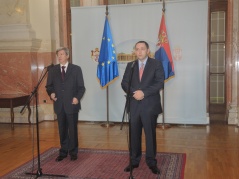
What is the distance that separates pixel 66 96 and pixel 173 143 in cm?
204

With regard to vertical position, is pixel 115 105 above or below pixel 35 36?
below

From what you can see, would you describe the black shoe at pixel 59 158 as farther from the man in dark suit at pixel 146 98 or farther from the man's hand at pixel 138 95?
the man's hand at pixel 138 95

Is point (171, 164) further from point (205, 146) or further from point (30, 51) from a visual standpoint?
point (30, 51)

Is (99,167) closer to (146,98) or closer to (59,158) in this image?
(59,158)

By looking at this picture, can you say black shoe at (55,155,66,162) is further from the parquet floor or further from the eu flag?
the eu flag

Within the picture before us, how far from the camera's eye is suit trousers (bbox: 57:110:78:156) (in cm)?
404

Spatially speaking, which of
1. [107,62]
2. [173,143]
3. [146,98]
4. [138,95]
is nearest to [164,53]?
[107,62]

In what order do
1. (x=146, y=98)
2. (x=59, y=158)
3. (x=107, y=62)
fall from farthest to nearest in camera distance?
(x=107, y=62), (x=59, y=158), (x=146, y=98)

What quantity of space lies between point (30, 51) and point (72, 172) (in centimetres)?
407

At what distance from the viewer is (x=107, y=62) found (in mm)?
6363

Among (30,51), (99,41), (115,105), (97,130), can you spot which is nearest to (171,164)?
(97,130)

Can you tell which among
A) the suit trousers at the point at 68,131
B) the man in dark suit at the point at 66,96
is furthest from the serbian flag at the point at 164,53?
the suit trousers at the point at 68,131

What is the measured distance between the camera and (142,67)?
3557 mm

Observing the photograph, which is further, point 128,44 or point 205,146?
point 128,44
